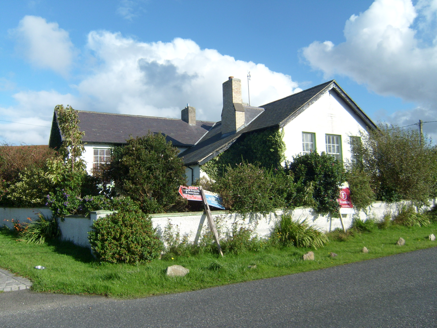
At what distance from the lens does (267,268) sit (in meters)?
8.74

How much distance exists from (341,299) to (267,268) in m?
2.65

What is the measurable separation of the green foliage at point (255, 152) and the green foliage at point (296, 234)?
4.99m

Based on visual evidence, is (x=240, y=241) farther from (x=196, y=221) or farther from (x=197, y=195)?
(x=197, y=195)

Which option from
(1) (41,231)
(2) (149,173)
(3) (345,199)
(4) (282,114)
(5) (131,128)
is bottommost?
(1) (41,231)

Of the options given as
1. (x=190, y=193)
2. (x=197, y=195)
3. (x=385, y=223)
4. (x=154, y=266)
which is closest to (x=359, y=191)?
(x=385, y=223)

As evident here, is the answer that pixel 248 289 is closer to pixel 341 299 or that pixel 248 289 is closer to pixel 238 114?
pixel 341 299

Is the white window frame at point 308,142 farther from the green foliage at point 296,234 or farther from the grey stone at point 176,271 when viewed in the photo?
the grey stone at point 176,271

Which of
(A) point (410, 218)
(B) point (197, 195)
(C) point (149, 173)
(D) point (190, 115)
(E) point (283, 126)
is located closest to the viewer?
(C) point (149, 173)

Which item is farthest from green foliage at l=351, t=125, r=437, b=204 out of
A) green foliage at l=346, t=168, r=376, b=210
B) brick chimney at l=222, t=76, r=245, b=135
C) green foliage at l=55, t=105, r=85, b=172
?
green foliage at l=55, t=105, r=85, b=172

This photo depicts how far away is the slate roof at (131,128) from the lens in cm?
2147

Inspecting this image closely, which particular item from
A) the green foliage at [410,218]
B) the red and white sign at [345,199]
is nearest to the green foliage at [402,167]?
→ the green foliage at [410,218]

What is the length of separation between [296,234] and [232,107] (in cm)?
1065

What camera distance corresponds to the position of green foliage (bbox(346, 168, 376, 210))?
14.6 metres

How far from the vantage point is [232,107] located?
66.7 feet
